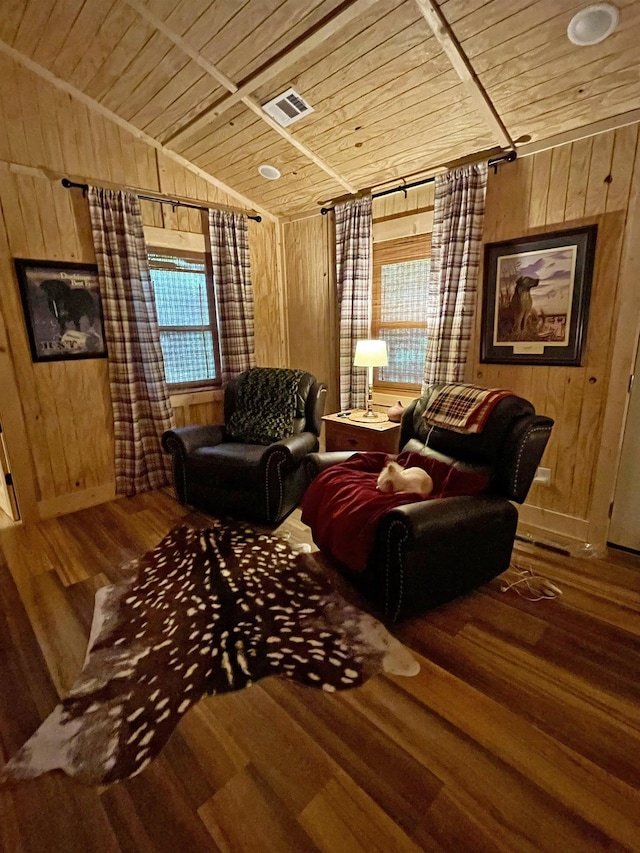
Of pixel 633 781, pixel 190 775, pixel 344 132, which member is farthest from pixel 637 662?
pixel 344 132

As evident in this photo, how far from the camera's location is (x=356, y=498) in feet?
6.59

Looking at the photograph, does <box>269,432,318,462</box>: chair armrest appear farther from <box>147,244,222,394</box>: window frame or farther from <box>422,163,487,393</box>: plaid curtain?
<box>147,244,222,394</box>: window frame

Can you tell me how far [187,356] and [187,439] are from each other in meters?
1.00

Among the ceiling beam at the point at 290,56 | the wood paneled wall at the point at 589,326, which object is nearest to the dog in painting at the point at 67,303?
the ceiling beam at the point at 290,56

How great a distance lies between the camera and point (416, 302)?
3.15 m

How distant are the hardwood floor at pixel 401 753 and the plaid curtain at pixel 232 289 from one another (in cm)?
238

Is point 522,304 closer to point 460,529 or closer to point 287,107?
point 460,529

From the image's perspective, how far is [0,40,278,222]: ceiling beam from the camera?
2.55m

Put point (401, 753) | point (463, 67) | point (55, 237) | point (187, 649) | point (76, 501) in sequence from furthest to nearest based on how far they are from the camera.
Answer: point (76, 501) < point (55, 237) < point (463, 67) < point (187, 649) < point (401, 753)

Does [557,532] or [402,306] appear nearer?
[557,532]

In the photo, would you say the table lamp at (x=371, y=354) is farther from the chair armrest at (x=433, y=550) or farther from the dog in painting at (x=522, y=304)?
the chair armrest at (x=433, y=550)

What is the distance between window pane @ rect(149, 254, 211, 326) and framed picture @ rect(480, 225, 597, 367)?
2372 millimetres

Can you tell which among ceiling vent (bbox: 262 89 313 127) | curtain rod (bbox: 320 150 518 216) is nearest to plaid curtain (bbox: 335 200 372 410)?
curtain rod (bbox: 320 150 518 216)

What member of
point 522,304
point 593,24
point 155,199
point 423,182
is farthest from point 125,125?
point 522,304
